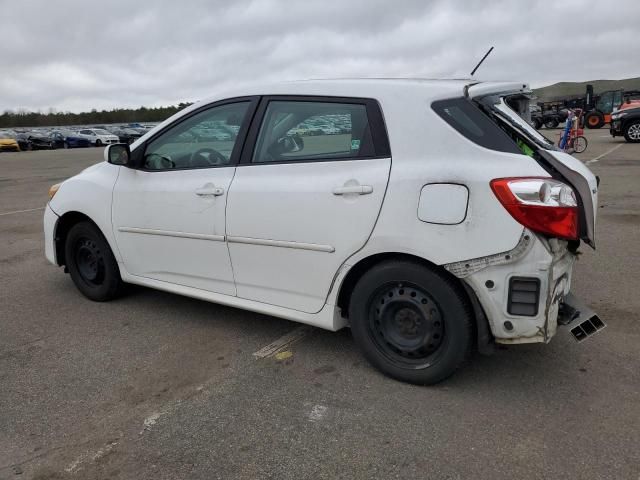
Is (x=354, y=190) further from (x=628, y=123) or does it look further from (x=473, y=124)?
(x=628, y=123)

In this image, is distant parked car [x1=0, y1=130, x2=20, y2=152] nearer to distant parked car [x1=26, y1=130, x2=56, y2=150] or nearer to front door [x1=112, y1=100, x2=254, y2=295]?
distant parked car [x1=26, y1=130, x2=56, y2=150]

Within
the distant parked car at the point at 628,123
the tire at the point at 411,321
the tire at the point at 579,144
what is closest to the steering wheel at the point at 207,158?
the tire at the point at 411,321

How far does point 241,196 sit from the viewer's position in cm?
343

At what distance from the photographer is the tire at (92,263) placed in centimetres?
444

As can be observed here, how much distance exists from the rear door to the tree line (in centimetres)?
8867

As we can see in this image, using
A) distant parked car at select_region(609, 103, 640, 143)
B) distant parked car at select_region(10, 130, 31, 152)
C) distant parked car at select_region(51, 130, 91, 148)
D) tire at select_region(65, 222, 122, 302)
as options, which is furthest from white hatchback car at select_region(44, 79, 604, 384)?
distant parked car at select_region(51, 130, 91, 148)

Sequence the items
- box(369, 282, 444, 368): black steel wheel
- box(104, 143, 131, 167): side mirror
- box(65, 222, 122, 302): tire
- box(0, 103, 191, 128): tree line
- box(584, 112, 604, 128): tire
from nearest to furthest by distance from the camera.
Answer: box(369, 282, 444, 368): black steel wheel
box(104, 143, 131, 167): side mirror
box(65, 222, 122, 302): tire
box(584, 112, 604, 128): tire
box(0, 103, 191, 128): tree line

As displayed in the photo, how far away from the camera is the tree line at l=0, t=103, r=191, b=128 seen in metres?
87.1

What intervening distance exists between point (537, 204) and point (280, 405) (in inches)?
65.2

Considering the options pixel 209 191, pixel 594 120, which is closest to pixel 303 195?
pixel 209 191

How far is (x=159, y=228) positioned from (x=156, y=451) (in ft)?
5.72

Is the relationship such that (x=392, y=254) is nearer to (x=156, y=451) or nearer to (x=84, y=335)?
(x=156, y=451)

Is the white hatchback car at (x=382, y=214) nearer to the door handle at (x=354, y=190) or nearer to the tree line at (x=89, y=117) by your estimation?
the door handle at (x=354, y=190)

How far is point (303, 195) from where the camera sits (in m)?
3.17
